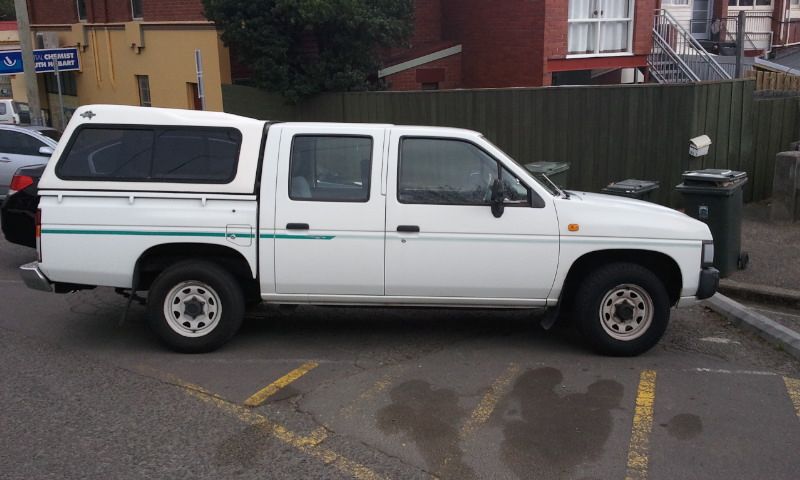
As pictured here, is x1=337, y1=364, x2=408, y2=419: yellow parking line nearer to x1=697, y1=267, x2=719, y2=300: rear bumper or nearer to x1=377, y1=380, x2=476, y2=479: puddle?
x1=377, y1=380, x2=476, y2=479: puddle

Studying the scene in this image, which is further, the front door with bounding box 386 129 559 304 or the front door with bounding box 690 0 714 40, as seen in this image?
the front door with bounding box 690 0 714 40

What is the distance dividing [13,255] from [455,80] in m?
10.8

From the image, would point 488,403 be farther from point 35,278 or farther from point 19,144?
point 19,144

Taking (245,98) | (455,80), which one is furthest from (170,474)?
(455,80)

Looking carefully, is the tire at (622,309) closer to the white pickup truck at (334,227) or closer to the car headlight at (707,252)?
the white pickup truck at (334,227)

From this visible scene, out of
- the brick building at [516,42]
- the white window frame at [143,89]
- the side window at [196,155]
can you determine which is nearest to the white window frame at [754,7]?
the brick building at [516,42]

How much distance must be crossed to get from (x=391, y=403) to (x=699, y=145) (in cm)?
791

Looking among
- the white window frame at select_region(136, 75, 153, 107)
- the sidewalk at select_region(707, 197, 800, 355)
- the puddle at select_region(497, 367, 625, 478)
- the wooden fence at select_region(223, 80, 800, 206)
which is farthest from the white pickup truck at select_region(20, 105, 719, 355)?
the white window frame at select_region(136, 75, 153, 107)

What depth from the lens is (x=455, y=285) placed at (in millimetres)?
6223

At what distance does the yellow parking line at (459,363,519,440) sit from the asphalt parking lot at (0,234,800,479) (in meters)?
0.02

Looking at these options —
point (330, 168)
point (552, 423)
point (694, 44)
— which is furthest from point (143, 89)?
point (552, 423)

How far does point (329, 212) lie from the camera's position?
6164 mm

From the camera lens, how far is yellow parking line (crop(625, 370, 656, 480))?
4.52 metres

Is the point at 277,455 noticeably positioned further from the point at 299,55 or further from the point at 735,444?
the point at 299,55
